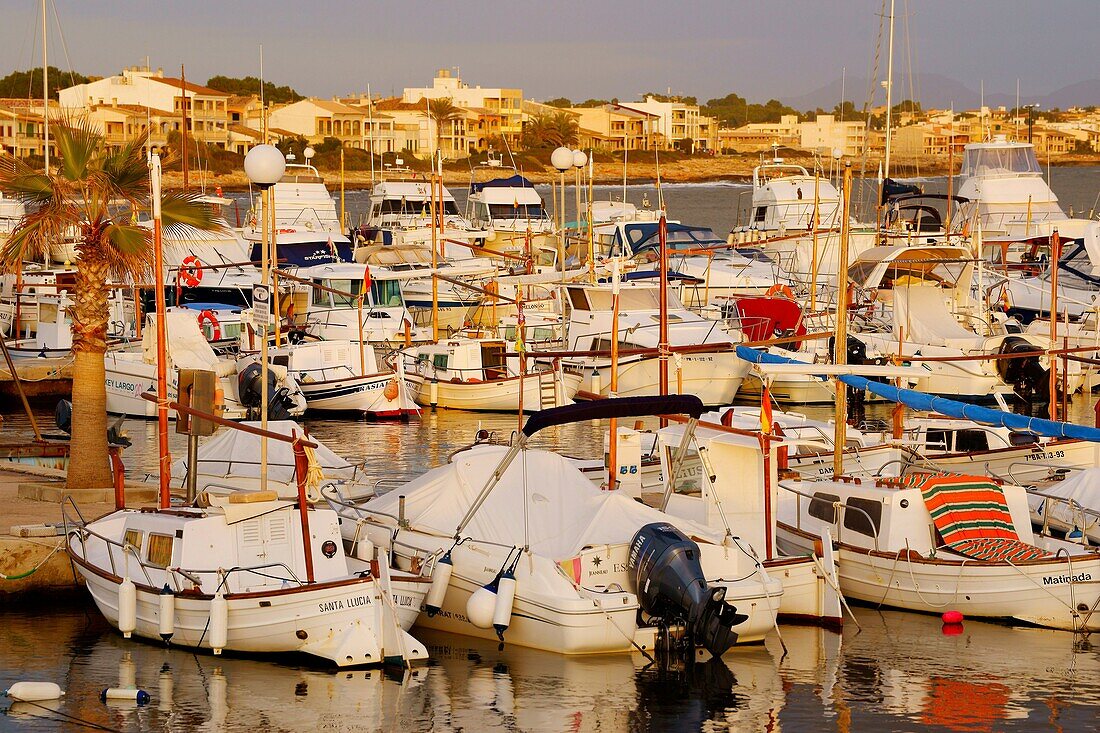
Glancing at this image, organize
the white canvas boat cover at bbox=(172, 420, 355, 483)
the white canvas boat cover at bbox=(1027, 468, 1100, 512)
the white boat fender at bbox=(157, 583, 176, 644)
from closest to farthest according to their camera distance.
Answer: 1. the white boat fender at bbox=(157, 583, 176, 644)
2. the white canvas boat cover at bbox=(1027, 468, 1100, 512)
3. the white canvas boat cover at bbox=(172, 420, 355, 483)

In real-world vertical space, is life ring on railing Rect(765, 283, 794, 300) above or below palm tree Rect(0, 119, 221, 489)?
below

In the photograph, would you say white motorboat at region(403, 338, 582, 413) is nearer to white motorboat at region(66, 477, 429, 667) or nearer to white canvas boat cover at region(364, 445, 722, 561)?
white canvas boat cover at region(364, 445, 722, 561)

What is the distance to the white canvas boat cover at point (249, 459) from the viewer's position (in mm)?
25969

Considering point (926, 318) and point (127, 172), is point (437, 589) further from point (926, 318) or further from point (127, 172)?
point (926, 318)

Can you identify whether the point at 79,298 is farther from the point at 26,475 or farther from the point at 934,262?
the point at 934,262

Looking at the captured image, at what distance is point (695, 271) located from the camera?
176 ft

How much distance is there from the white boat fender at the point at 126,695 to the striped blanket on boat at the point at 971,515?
34.3 ft

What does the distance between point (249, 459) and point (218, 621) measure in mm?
8355

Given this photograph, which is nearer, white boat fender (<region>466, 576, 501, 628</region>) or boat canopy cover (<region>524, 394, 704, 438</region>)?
white boat fender (<region>466, 576, 501, 628</region>)

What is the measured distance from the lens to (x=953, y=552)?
21.0 m

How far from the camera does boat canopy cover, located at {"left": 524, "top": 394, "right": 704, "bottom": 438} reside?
20.7 meters

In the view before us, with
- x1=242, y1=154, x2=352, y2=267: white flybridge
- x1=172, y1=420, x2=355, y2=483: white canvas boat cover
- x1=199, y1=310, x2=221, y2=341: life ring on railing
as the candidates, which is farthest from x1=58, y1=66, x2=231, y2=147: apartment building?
x1=172, y1=420, x2=355, y2=483: white canvas boat cover

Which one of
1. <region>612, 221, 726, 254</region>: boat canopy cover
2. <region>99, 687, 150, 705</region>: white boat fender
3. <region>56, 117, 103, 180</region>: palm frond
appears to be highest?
<region>56, 117, 103, 180</region>: palm frond

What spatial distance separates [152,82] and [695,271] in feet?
395
